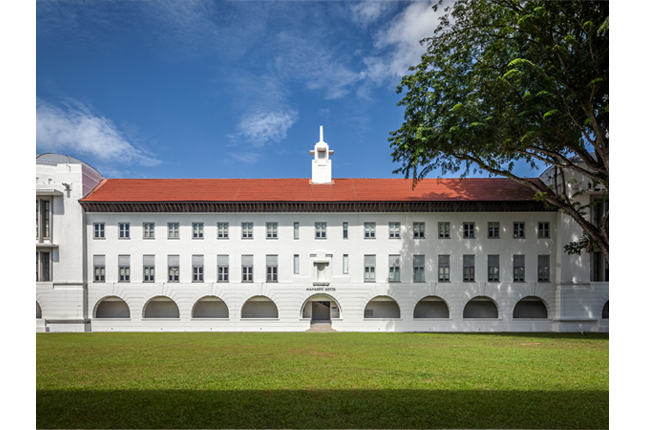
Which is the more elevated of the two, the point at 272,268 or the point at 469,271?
the point at 272,268

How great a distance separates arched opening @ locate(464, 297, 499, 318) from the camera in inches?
1142

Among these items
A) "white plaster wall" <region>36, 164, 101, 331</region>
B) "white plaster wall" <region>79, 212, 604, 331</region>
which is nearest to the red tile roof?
"white plaster wall" <region>79, 212, 604, 331</region>

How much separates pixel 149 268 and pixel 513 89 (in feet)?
90.5

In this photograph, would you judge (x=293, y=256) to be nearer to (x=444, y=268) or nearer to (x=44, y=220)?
(x=444, y=268)

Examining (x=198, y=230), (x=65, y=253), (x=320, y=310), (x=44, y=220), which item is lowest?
(x=320, y=310)

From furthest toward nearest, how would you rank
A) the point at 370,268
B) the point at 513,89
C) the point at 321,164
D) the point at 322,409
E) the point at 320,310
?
the point at 320,310
the point at 321,164
the point at 370,268
the point at 513,89
the point at 322,409

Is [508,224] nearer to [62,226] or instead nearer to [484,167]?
[484,167]

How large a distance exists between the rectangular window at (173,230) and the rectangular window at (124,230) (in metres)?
3.32

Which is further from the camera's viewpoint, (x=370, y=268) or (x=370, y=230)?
(x=370, y=230)

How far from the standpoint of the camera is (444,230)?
28.1 m

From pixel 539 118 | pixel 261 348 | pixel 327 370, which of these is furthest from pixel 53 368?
pixel 539 118

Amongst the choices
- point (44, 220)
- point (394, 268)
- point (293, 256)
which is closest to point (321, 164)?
point (293, 256)

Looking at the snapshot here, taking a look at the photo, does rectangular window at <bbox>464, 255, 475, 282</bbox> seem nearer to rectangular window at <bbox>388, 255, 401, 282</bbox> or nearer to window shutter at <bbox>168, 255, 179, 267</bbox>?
rectangular window at <bbox>388, 255, 401, 282</bbox>

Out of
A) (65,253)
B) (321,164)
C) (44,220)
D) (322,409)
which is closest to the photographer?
(322,409)
